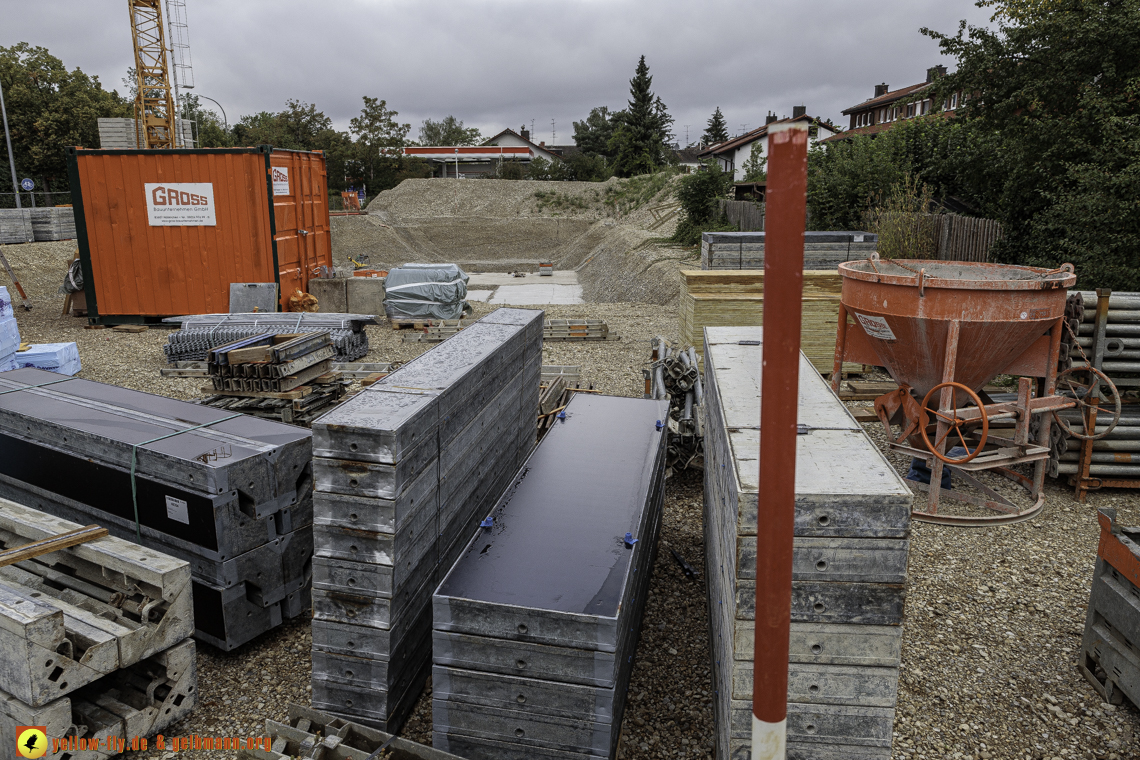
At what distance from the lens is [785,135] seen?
1.55 meters

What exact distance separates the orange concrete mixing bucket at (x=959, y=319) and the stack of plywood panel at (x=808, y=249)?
18.4 feet

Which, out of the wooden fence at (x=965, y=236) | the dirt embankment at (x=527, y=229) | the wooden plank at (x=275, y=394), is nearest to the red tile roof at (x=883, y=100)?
the dirt embankment at (x=527, y=229)

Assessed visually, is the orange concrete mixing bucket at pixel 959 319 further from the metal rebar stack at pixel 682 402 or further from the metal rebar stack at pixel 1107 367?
the metal rebar stack at pixel 682 402

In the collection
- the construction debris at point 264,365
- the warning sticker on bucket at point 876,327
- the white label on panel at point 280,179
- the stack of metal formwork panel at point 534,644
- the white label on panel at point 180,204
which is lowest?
the stack of metal formwork panel at point 534,644

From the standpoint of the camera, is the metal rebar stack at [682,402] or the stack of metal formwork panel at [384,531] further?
the metal rebar stack at [682,402]

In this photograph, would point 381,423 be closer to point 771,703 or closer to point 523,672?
point 523,672

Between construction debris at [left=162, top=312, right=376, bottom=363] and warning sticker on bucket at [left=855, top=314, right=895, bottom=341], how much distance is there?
8797 mm

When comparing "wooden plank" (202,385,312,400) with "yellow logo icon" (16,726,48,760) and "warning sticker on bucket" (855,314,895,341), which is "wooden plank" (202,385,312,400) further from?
"warning sticker on bucket" (855,314,895,341)

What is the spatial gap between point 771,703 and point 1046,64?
1418cm

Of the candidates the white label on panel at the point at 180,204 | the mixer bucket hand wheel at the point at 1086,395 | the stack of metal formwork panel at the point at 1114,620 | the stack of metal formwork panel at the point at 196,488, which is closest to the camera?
the stack of metal formwork panel at the point at 1114,620

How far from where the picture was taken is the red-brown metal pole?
154cm

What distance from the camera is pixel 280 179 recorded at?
15586mm

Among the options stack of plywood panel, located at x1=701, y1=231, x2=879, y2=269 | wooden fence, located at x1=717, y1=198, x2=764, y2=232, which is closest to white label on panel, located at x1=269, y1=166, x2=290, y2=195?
stack of plywood panel, located at x1=701, y1=231, x2=879, y2=269

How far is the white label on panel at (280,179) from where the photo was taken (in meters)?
15.4
